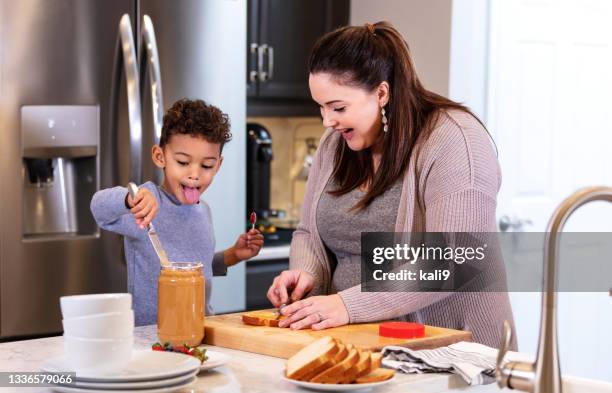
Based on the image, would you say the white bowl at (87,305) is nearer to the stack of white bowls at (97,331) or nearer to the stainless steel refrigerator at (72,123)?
the stack of white bowls at (97,331)

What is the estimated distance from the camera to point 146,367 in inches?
56.3

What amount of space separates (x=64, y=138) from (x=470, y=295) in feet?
4.41

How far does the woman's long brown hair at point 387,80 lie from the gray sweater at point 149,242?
43cm

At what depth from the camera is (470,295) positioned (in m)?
2.16

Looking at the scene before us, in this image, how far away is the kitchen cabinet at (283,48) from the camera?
3.64 meters

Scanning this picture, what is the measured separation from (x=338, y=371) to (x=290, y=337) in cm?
31

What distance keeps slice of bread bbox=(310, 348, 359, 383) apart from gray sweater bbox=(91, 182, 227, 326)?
31.4 inches

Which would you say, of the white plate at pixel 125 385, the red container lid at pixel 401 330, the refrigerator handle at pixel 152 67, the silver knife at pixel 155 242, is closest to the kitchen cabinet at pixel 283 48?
the refrigerator handle at pixel 152 67

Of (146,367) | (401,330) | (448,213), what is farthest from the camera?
(448,213)

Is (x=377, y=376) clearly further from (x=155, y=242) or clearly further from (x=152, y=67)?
(x=152, y=67)

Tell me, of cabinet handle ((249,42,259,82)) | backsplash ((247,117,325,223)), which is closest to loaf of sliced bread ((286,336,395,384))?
cabinet handle ((249,42,259,82))

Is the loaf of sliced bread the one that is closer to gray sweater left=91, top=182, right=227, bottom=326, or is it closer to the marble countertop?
the marble countertop

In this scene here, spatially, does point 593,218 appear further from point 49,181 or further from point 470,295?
point 49,181

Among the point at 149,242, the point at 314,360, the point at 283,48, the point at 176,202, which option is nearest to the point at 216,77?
the point at 283,48
